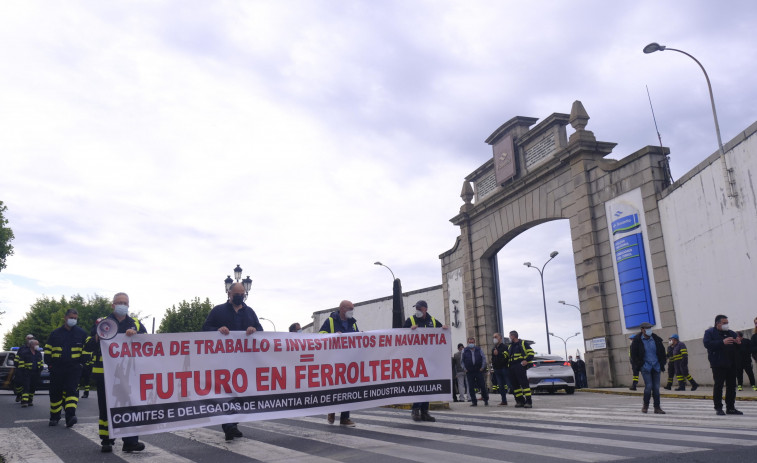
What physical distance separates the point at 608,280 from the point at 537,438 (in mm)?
15767

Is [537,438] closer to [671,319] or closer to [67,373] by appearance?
[67,373]

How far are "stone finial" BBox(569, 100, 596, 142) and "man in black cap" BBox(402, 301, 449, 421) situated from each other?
1480 cm

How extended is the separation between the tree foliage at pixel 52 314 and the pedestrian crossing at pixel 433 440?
6147 centimetres

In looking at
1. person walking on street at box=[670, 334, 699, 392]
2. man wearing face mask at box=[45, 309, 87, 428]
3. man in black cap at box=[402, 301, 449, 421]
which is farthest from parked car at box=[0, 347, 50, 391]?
person walking on street at box=[670, 334, 699, 392]

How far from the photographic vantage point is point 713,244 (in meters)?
16.5

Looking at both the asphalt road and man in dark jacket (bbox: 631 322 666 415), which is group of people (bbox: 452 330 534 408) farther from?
the asphalt road

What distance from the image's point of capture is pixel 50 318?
6825 centimetres

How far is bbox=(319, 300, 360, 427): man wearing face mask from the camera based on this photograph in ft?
Result: 28.7

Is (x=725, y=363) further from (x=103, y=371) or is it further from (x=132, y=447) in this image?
(x=103, y=371)

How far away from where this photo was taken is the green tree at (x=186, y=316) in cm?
5600

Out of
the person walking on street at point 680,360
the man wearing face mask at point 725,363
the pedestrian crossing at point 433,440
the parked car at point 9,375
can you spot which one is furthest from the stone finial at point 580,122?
the parked car at point 9,375

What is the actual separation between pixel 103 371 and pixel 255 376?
5.67 ft

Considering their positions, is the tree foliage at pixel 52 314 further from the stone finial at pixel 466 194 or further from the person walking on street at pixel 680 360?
the person walking on street at pixel 680 360

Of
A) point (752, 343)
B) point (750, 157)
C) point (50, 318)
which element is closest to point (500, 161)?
point (750, 157)
